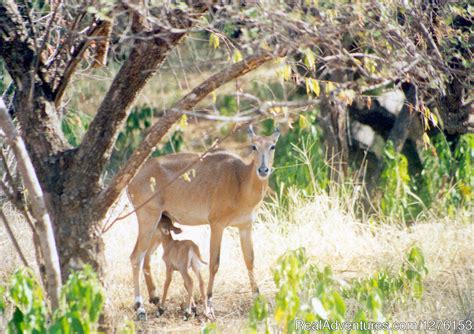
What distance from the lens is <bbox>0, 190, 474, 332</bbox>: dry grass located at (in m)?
8.57

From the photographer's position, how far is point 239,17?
16.5 feet

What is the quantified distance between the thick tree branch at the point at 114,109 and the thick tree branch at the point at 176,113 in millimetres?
232

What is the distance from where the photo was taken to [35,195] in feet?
16.5

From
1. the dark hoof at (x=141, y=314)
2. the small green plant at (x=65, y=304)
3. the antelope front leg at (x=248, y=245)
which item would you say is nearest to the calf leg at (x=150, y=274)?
the dark hoof at (x=141, y=314)

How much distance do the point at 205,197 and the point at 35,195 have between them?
449 cm

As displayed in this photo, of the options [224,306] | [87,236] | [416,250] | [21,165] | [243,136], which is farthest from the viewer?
[243,136]

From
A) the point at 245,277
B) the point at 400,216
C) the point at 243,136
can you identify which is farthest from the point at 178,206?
the point at 243,136

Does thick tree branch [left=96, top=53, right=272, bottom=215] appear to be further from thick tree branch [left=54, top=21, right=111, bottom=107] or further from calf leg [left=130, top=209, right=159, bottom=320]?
calf leg [left=130, top=209, right=159, bottom=320]

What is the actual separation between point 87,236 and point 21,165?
980mm

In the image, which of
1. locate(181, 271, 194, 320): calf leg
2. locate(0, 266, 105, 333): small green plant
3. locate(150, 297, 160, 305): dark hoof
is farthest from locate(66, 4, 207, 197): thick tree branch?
locate(150, 297, 160, 305): dark hoof

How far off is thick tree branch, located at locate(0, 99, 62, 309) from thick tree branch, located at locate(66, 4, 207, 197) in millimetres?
733

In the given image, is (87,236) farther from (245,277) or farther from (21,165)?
(245,277)

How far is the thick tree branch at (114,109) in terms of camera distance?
18.7 ft

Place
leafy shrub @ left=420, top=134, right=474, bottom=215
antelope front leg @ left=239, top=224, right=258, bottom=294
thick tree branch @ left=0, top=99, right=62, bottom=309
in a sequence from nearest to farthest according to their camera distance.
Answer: thick tree branch @ left=0, top=99, right=62, bottom=309, antelope front leg @ left=239, top=224, right=258, bottom=294, leafy shrub @ left=420, top=134, right=474, bottom=215
